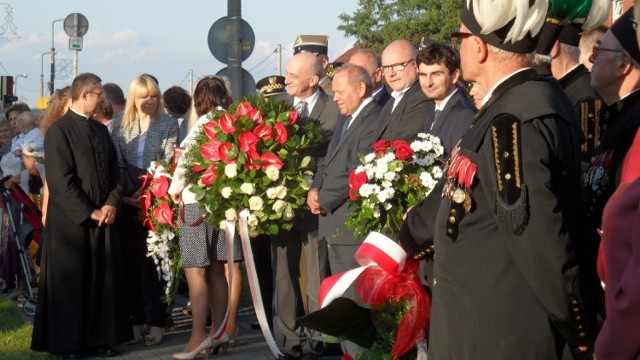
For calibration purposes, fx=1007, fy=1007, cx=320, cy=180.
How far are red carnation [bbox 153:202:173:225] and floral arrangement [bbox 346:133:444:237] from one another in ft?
9.09

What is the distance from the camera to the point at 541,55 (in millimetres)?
3711

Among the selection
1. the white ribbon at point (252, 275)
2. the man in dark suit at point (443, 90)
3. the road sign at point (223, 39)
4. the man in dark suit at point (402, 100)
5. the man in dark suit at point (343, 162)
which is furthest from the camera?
the road sign at point (223, 39)

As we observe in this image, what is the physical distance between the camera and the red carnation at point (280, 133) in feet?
25.6

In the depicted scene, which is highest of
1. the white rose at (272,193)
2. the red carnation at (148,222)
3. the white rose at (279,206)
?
the white rose at (272,193)

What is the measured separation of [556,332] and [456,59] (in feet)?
12.1

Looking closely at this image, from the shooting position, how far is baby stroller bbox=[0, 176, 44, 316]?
1199 cm

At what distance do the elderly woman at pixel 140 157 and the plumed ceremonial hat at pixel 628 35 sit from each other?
567 centimetres

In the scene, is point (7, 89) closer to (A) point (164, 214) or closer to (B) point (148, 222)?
(B) point (148, 222)

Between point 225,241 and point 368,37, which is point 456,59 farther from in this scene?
point 368,37

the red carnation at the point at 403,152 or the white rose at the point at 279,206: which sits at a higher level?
the red carnation at the point at 403,152

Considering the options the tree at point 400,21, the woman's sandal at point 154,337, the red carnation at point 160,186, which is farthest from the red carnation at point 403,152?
the tree at point 400,21

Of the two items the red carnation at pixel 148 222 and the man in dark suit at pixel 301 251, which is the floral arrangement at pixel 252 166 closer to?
the man in dark suit at pixel 301 251

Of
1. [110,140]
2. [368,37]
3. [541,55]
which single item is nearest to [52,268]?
[110,140]

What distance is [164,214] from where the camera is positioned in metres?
8.52
